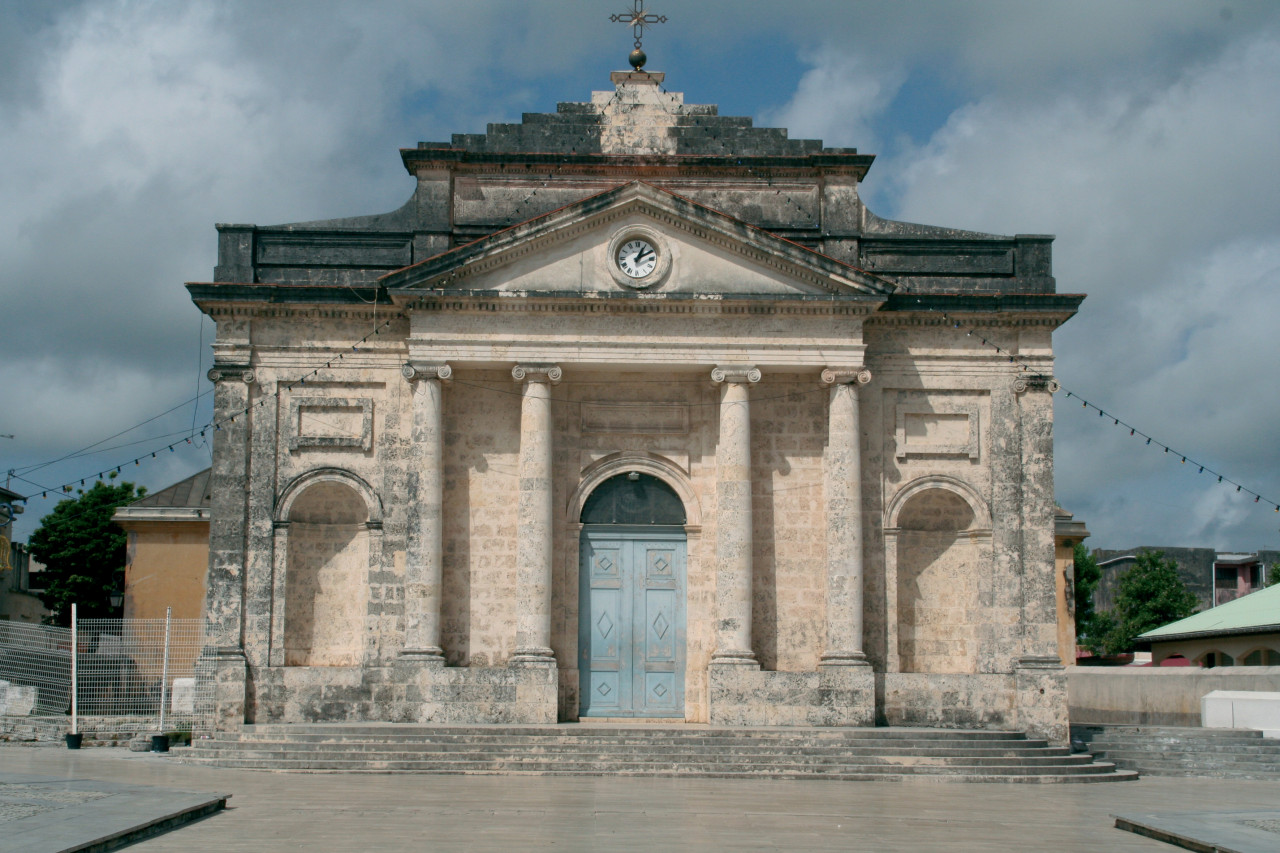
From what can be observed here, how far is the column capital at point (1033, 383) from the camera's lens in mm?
23125

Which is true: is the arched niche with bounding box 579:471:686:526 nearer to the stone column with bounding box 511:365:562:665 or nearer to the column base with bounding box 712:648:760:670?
the stone column with bounding box 511:365:562:665

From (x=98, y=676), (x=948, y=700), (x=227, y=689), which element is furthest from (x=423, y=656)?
(x=948, y=700)

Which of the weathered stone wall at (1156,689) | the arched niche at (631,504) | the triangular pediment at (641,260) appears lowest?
the weathered stone wall at (1156,689)

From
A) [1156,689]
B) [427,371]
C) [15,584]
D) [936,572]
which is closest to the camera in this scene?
[427,371]

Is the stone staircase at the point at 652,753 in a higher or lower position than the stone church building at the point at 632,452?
lower

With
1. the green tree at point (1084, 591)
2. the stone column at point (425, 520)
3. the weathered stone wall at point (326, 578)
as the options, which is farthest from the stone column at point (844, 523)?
the green tree at point (1084, 591)

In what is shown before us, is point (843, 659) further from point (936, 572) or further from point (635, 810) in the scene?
point (635, 810)

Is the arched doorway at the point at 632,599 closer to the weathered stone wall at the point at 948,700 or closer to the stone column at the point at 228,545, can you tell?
the weathered stone wall at the point at 948,700

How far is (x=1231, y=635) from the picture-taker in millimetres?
33062

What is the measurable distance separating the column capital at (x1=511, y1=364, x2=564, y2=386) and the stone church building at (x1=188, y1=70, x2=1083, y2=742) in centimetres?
6

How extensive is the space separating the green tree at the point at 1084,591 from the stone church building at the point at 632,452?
33.4 m

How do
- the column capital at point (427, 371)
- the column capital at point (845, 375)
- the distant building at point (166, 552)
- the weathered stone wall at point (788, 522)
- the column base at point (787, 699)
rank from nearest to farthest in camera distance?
the column base at point (787, 699)
the column capital at point (427, 371)
the column capital at point (845, 375)
the weathered stone wall at point (788, 522)
the distant building at point (166, 552)

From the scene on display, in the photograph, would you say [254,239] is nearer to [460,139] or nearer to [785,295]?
[460,139]

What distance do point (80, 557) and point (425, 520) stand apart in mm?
28049
